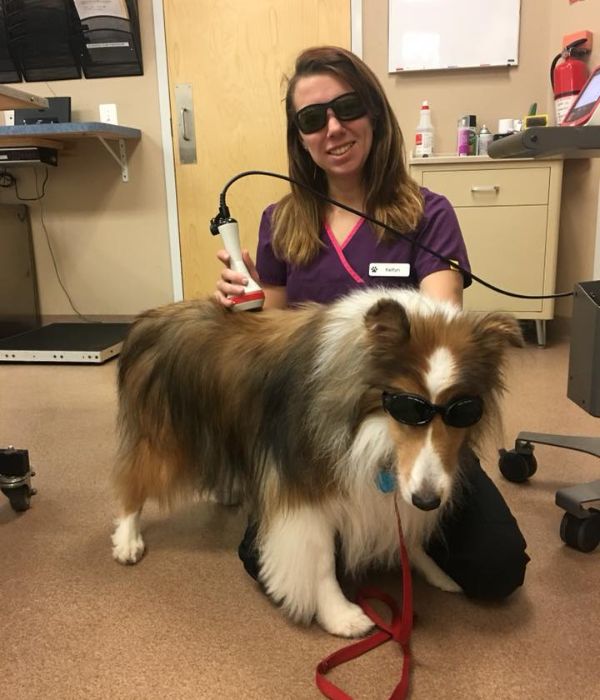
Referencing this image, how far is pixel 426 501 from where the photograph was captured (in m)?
1.12

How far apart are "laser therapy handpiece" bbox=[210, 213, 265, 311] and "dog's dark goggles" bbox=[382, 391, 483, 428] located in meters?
0.58

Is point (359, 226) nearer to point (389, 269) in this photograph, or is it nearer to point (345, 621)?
point (389, 269)

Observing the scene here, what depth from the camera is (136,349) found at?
170 centimetres

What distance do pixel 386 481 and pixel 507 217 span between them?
287 centimetres

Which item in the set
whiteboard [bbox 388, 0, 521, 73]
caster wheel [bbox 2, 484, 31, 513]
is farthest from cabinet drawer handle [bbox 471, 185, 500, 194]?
caster wheel [bbox 2, 484, 31, 513]

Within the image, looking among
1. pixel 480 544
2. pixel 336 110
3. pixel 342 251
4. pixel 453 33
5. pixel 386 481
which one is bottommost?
pixel 480 544

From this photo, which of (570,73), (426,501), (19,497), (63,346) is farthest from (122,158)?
(426,501)

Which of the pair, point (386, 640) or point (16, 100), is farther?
point (16, 100)

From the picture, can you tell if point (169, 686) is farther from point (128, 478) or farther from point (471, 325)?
point (471, 325)

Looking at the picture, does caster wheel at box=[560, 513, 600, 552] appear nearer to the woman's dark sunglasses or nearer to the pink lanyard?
the pink lanyard

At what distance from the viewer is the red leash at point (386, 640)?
124 cm

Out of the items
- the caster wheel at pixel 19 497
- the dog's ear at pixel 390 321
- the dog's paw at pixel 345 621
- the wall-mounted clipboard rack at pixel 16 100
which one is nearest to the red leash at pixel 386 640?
the dog's paw at pixel 345 621

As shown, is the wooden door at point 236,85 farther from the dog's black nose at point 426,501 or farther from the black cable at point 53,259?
the dog's black nose at point 426,501

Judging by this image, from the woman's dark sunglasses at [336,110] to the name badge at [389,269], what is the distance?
1.31 feet
